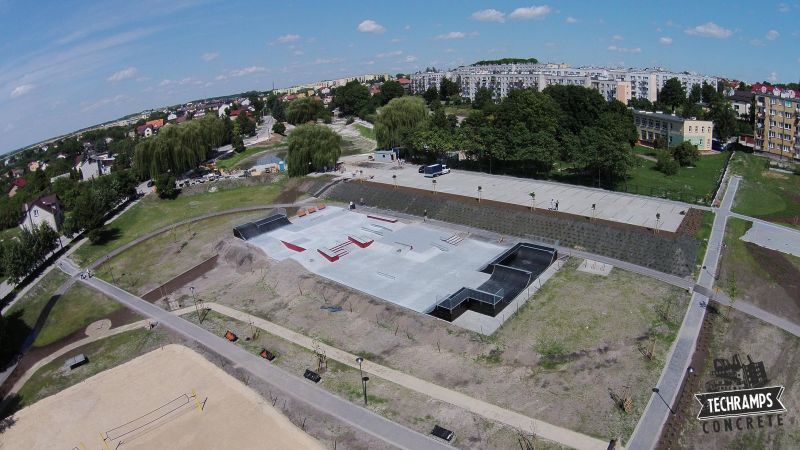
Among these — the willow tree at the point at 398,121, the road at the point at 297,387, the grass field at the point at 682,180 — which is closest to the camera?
the road at the point at 297,387

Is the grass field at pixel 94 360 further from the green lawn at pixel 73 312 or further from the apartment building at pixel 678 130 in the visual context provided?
the apartment building at pixel 678 130

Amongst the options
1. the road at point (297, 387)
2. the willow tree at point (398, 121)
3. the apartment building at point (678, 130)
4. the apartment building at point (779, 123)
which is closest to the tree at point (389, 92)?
the willow tree at point (398, 121)

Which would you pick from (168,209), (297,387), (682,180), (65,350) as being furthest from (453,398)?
(168,209)

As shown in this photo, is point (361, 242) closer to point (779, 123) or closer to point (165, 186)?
point (165, 186)

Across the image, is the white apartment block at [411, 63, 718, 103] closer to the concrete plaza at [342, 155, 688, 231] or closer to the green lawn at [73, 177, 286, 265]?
the concrete plaza at [342, 155, 688, 231]

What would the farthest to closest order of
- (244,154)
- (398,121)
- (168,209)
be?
1. (244,154)
2. (398,121)
3. (168,209)

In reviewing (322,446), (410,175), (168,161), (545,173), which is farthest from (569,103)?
(322,446)
